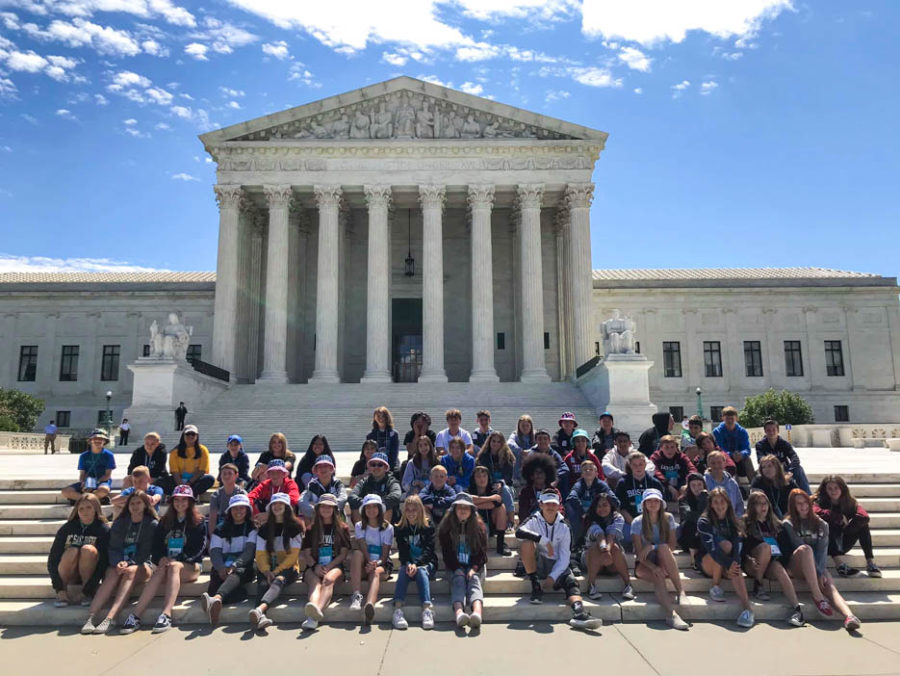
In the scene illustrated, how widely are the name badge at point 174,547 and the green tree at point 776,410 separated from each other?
33246 mm

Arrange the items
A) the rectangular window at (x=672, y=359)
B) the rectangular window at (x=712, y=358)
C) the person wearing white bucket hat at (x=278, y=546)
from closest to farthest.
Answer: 1. the person wearing white bucket hat at (x=278, y=546)
2. the rectangular window at (x=712, y=358)
3. the rectangular window at (x=672, y=359)

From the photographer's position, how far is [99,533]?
28.0ft

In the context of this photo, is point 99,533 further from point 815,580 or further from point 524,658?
point 815,580

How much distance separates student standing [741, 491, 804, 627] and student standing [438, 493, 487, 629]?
353cm

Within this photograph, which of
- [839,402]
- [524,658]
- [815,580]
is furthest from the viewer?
[839,402]

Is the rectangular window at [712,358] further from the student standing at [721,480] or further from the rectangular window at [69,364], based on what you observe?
the rectangular window at [69,364]

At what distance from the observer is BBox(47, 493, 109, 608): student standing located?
834 cm

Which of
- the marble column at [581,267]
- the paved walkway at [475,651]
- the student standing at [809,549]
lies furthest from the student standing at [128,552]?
the marble column at [581,267]

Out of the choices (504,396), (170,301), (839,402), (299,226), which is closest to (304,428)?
(504,396)

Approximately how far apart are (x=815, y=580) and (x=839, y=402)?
135 feet

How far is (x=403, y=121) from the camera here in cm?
3509

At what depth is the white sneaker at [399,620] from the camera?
305 inches

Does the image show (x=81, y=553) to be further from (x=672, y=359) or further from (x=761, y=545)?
(x=672, y=359)

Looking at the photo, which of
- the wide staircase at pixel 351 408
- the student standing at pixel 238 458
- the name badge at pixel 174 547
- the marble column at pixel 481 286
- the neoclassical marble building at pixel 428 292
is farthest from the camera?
the neoclassical marble building at pixel 428 292
